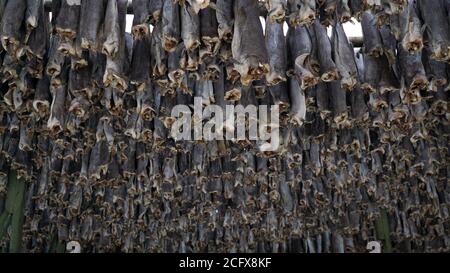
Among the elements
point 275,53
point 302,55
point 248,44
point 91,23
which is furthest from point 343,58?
point 91,23

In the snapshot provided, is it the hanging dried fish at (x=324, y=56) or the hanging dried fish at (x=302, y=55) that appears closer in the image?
the hanging dried fish at (x=302, y=55)

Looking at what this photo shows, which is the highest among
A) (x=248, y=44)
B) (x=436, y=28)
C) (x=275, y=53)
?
(x=436, y=28)

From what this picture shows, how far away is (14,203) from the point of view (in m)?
6.80

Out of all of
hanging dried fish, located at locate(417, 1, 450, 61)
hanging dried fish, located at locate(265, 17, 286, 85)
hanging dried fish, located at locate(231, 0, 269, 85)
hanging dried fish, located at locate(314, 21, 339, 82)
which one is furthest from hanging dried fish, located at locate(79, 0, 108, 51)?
hanging dried fish, located at locate(417, 1, 450, 61)

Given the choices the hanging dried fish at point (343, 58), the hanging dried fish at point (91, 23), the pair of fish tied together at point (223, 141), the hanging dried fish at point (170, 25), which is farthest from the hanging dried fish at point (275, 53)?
the hanging dried fish at point (91, 23)

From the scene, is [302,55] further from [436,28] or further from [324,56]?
[436,28]

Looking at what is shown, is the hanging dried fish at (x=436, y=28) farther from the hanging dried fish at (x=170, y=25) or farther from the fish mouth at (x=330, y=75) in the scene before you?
the hanging dried fish at (x=170, y=25)

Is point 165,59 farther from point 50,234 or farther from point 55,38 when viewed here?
point 50,234

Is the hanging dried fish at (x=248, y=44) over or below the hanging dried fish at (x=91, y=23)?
below

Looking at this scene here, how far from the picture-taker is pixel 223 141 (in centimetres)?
526

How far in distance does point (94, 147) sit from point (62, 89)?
178 cm

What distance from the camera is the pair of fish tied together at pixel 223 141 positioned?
10.9ft

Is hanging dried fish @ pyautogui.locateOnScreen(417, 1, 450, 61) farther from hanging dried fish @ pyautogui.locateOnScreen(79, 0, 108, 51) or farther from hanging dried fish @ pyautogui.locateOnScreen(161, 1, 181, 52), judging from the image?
hanging dried fish @ pyautogui.locateOnScreen(79, 0, 108, 51)
